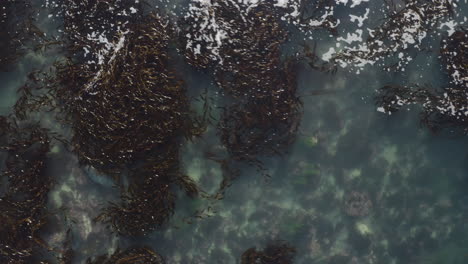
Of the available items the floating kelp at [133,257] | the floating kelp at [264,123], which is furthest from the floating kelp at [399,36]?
the floating kelp at [133,257]

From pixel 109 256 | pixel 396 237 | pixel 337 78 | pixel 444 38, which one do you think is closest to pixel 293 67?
pixel 337 78

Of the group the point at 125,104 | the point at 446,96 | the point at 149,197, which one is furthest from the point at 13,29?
the point at 446,96

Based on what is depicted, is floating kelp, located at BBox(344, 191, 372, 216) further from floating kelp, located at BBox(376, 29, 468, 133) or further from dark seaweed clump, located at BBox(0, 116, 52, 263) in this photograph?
dark seaweed clump, located at BBox(0, 116, 52, 263)

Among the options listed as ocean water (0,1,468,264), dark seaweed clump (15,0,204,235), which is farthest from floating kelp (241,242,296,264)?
dark seaweed clump (15,0,204,235)

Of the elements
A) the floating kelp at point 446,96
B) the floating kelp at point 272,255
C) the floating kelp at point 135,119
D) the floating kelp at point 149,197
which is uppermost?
the floating kelp at point 446,96

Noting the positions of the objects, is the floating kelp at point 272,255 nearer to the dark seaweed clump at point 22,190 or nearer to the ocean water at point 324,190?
the ocean water at point 324,190

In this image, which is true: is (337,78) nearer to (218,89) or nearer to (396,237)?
(218,89)

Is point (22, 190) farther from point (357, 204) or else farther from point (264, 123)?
point (357, 204)
